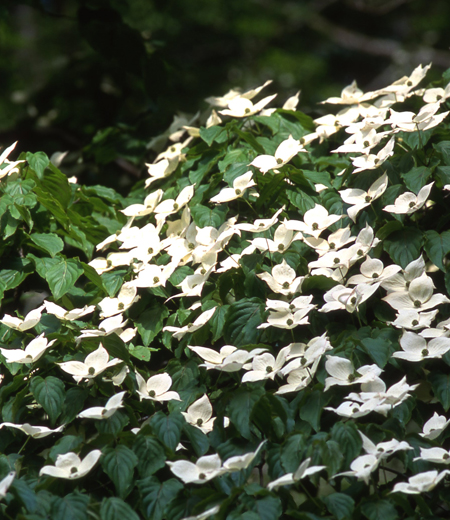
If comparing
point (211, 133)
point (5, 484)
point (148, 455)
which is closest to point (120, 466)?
point (148, 455)

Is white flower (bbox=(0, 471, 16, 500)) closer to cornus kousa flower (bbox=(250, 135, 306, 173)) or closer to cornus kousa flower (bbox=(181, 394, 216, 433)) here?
cornus kousa flower (bbox=(181, 394, 216, 433))

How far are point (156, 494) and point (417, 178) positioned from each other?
76 cm

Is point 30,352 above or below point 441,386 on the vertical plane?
above

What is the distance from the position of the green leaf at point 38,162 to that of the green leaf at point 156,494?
2.48 ft

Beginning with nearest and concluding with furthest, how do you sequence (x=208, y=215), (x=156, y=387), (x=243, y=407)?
(x=243, y=407) < (x=156, y=387) < (x=208, y=215)

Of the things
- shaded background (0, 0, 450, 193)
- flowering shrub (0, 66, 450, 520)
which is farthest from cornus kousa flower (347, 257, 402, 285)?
shaded background (0, 0, 450, 193)

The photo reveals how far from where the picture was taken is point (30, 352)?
43.8 inches

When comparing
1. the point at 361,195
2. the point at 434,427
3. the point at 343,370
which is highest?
the point at 361,195

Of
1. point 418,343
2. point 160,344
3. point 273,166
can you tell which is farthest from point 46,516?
point 273,166

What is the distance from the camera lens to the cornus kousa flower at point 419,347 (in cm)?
104

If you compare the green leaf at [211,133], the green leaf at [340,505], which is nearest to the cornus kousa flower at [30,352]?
the green leaf at [340,505]

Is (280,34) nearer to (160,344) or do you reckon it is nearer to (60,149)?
(60,149)

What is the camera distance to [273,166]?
131 cm

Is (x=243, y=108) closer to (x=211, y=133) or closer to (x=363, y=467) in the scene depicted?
(x=211, y=133)
